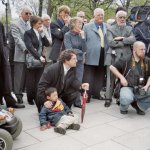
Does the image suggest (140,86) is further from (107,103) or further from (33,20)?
(33,20)

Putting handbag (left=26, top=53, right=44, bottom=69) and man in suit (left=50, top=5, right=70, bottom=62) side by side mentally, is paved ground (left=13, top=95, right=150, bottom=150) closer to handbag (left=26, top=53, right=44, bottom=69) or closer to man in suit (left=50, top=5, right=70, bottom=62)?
handbag (left=26, top=53, right=44, bottom=69)

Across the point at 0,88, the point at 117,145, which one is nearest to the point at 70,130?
the point at 117,145

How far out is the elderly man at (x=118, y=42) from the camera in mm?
6289

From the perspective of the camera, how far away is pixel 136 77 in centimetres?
597

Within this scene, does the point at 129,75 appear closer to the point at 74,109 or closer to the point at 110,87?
the point at 110,87

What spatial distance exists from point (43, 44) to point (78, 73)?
861 mm

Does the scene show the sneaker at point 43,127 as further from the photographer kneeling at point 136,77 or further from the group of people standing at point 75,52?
the photographer kneeling at point 136,77

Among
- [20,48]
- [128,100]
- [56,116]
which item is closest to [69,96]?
[56,116]

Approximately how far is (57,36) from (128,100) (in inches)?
73.8

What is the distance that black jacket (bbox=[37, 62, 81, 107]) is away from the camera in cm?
537

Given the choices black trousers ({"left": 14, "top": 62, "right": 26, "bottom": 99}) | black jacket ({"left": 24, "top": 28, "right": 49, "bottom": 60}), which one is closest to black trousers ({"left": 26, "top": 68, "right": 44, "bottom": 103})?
black trousers ({"left": 14, "top": 62, "right": 26, "bottom": 99})

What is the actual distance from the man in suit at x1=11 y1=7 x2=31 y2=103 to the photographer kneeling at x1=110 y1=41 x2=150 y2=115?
167cm

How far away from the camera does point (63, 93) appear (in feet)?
18.5

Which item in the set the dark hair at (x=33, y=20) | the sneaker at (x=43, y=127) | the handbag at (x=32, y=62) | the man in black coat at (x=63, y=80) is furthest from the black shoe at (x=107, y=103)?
the dark hair at (x=33, y=20)
